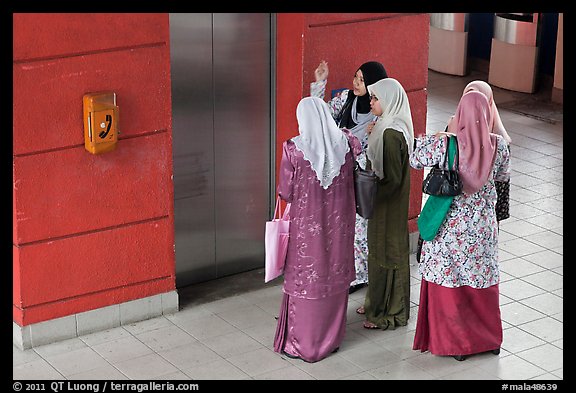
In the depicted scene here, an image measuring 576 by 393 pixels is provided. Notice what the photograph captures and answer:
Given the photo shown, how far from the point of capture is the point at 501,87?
14000 millimetres

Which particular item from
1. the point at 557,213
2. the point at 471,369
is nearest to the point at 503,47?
the point at 557,213

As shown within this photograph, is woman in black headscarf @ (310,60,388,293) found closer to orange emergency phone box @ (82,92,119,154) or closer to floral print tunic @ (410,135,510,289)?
floral print tunic @ (410,135,510,289)

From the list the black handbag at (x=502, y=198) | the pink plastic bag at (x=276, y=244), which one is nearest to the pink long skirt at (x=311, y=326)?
the pink plastic bag at (x=276, y=244)

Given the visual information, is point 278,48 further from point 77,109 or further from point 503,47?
point 503,47

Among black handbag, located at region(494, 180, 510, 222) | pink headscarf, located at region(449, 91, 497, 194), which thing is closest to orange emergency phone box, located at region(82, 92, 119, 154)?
pink headscarf, located at region(449, 91, 497, 194)

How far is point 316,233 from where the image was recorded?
696 centimetres

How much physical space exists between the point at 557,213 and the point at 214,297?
11.5 ft

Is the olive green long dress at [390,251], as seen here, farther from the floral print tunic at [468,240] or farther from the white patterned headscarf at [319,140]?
the white patterned headscarf at [319,140]

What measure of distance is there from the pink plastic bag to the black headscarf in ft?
3.59

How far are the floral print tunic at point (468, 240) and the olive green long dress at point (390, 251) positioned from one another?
1.55 feet

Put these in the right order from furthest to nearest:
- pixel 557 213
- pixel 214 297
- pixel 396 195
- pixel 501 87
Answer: pixel 501 87 < pixel 557 213 < pixel 214 297 < pixel 396 195

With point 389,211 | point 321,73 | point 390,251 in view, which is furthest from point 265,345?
point 321,73

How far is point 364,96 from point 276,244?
1.43 metres

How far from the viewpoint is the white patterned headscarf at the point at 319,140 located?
22.3 ft
